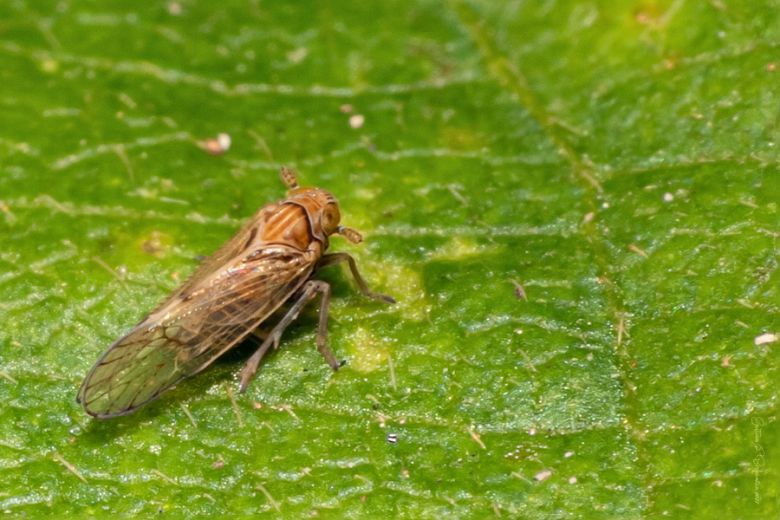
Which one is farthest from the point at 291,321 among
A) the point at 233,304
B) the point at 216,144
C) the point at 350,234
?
the point at 216,144

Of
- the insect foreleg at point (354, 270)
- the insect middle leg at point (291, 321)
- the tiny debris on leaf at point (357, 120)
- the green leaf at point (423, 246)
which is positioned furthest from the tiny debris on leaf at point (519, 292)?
the tiny debris on leaf at point (357, 120)

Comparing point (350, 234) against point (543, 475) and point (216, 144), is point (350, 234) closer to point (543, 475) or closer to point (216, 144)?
point (216, 144)

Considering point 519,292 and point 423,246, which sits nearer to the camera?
point 519,292

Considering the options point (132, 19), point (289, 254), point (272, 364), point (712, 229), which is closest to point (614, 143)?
point (712, 229)

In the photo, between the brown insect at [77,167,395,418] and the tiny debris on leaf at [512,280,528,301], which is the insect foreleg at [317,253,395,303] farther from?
the tiny debris on leaf at [512,280,528,301]

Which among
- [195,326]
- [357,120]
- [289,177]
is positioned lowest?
[195,326]

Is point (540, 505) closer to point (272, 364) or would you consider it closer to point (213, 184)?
point (272, 364)
